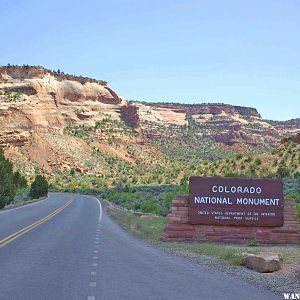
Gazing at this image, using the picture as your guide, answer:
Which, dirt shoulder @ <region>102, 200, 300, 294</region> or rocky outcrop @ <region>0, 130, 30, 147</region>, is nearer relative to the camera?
dirt shoulder @ <region>102, 200, 300, 294</region>

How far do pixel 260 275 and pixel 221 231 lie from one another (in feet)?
22.4

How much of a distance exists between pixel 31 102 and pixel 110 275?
443ft

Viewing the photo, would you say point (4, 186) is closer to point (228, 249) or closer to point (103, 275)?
point (228, 249)

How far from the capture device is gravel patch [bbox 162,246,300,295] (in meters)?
10.8

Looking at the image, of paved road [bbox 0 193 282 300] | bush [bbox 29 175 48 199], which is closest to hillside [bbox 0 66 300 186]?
bush [bbox 29 175 48 199]

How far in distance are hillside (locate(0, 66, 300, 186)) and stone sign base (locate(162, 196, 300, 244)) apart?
69.8m

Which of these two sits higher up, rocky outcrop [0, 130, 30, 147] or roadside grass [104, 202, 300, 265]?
rocky outcrop [0, 130, 30, 147]

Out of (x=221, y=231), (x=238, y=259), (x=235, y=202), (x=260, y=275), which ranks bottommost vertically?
(x=260, y=275)

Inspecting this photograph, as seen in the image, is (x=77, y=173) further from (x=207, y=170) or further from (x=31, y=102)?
(x=207, y=170)

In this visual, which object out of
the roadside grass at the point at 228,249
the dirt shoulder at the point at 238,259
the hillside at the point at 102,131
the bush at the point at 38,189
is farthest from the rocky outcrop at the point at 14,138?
the dirt shoulder at the point at 238,259

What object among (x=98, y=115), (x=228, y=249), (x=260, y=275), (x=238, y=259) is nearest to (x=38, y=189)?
(x=228, y=249)

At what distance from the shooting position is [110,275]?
11.2m

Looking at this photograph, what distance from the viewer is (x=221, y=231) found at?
752 inches

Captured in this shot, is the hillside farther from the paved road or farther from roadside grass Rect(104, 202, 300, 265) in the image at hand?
the paved road
